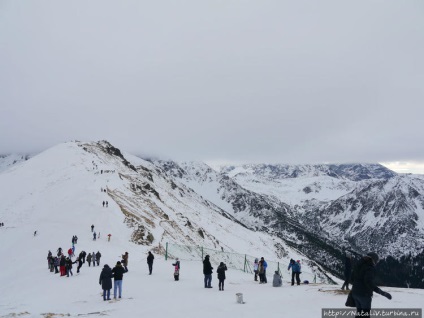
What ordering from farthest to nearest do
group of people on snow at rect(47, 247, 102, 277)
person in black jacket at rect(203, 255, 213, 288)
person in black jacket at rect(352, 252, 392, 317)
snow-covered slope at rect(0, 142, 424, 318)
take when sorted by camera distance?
A: group of people on snow at rect(47, 247, 102, 277), person in black jacket at rect(203, 255, 213, 288), snow-covered slope at rect(0, 142, 424, 318), person in black jacket at rect(352, 252, 392, 317)

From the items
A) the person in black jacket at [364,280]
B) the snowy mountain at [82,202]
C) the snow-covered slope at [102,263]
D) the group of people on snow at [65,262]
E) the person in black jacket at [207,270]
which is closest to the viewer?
the person in black jacket at [364,280]

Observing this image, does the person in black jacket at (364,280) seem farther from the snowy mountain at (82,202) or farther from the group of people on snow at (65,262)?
the snowy mountain at (82,202)

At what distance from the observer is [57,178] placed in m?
82.4

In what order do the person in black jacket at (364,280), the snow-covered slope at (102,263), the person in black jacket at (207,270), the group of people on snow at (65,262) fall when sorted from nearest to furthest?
the person in black jacket at (364,280)
the snow-covered slope at (102,263)
the person in black jacket at (207,270)
the group of people on snow at (65,262)

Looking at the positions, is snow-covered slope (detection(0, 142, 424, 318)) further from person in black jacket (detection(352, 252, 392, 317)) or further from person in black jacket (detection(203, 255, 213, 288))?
person in black jacket (detection(352, 252, 392, 317))

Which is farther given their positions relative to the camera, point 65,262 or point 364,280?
point 65,262

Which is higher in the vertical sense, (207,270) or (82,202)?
(82,202)

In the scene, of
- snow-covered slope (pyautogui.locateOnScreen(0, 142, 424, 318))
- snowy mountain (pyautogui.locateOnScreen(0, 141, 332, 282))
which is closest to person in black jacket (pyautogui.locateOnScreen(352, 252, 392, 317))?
snow-covered slope (pyautogui.locateOnScreen(0, 142, 424, 318))

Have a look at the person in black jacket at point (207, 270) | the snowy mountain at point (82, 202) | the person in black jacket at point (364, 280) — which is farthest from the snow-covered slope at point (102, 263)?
the person in black jacket at point (364, 280)

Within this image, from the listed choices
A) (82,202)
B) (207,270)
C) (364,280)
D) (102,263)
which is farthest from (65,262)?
(82,202)

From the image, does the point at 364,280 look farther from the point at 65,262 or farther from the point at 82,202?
the point at 82,202

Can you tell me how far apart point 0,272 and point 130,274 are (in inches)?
679

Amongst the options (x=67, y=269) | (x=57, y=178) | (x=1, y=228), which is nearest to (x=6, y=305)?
(x=67, y=269)

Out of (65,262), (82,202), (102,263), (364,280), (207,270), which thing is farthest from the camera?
(82,202)
